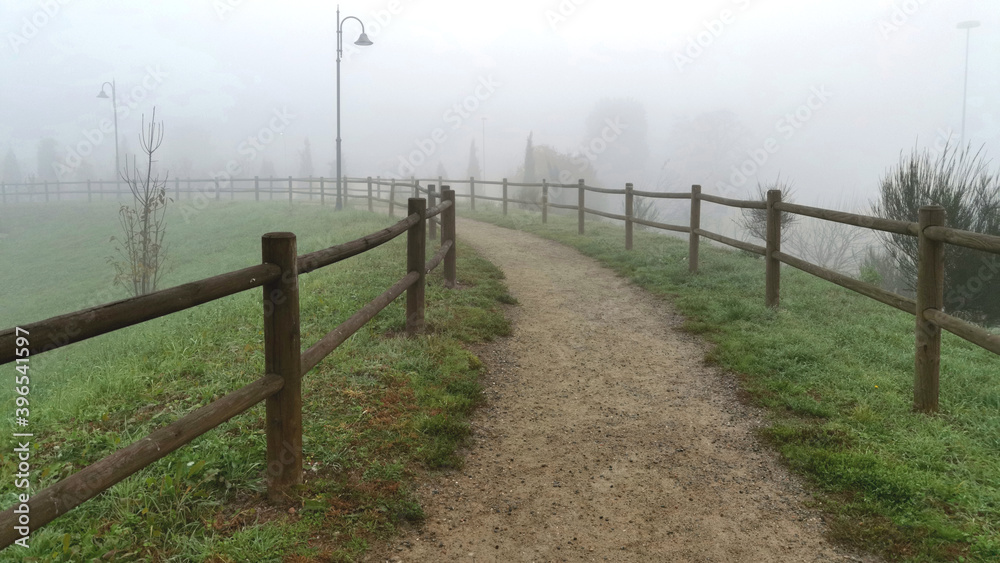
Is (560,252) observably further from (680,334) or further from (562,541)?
(562,541)

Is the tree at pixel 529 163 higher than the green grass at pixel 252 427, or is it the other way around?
the tree at pixel 529 163

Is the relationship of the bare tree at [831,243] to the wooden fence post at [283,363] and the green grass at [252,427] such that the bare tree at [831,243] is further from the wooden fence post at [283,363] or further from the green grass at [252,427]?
the wooden fence post at [283,363]

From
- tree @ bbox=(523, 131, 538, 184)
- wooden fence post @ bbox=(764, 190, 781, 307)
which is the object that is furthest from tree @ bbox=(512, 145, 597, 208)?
wooden fence post @ bbox=(764, 190, 781, 307)

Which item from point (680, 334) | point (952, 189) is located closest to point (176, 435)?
point (680, 334)

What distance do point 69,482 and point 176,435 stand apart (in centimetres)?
47

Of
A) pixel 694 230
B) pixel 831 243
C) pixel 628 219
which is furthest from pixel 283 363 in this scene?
pixel 831 243

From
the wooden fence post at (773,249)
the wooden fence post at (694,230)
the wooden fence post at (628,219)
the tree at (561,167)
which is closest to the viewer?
the wooden fence post at (773,249)

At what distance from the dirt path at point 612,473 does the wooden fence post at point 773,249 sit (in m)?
1.49

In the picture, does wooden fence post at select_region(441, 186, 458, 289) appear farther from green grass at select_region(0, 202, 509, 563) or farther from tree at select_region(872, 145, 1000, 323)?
tree at select_region(872, 145, 1000, 323)

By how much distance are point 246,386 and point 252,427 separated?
1.05 m

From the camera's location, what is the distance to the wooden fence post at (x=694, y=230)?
9711 millimetres

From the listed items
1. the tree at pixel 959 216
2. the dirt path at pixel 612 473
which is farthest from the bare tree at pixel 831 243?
the dirt path at pixel 612 473

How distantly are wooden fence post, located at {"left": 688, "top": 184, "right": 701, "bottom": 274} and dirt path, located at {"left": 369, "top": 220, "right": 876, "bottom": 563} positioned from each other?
3.40 m

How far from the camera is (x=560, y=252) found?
12703 millimetres
